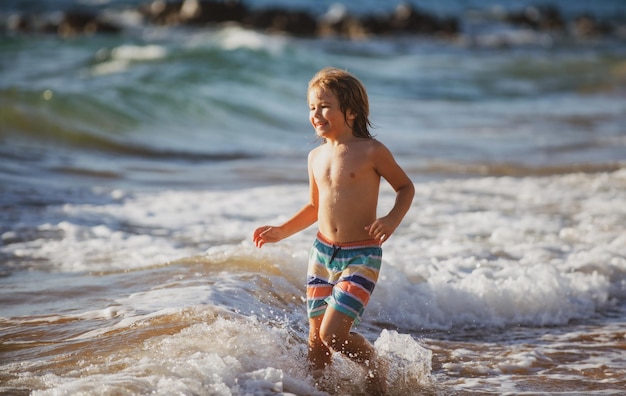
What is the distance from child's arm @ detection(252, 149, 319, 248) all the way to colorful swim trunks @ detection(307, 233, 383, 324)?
22 centimetres

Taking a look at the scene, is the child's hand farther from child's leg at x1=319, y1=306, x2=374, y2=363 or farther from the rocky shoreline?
the rocky shoreline

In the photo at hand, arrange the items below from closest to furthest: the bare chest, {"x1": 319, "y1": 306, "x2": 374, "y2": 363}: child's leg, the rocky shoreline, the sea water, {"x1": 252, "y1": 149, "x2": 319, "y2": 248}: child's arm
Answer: {"x1": 319, "y1": 306, "x2": 374, "y2": 363}: child's leg
the bare chest
the sea water
{"x1": 252, "y1": 149, "x2": 319, "y2": 248}: child's arm
the rocky shoreline

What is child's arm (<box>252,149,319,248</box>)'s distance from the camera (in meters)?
4.07

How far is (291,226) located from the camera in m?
4.10

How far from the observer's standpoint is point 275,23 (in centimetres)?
3284

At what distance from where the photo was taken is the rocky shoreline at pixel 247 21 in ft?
102

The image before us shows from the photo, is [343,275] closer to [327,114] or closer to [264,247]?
[327,114]

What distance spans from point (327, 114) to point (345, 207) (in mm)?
422

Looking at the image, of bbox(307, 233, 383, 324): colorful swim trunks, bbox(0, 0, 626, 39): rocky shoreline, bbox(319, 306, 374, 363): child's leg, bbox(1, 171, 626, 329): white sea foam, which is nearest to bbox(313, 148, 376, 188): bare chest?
bbox(307, 233, 383, 324): colorful swim trunks

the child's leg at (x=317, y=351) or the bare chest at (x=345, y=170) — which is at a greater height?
the bare chest at (x=345, y=170)

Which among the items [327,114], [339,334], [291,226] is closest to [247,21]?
[291,226]

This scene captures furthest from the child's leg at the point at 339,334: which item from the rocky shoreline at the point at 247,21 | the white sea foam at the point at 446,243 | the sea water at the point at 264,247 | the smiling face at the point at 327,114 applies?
the rocky shoreline at the point at 247,21

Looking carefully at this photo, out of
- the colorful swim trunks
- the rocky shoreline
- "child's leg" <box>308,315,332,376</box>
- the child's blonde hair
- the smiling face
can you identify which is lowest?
"child's leg" <box>308,315,332,376</box>

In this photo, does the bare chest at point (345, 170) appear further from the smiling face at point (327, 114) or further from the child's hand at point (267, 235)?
the child's hand at point (267, 235)
